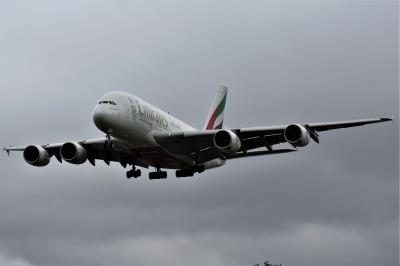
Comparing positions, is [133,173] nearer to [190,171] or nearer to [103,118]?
[190,171]

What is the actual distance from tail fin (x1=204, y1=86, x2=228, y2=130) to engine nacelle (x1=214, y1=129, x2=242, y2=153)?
15151mm

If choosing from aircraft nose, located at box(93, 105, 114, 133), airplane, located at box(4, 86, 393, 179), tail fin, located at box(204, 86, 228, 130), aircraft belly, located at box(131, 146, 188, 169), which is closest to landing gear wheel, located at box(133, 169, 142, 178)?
airplane, located at box(4, 86, 393, 179)

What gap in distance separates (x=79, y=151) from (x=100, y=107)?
21.3 ft

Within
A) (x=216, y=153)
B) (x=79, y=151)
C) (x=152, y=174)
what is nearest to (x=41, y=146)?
(x=79, y=151)

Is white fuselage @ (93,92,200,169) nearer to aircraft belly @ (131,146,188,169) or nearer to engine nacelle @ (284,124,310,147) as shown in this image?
aircraft belly @ (131,146,188,169)

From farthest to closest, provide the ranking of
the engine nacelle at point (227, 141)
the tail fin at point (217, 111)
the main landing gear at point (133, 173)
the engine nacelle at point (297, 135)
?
the tail fin at point (217, 111), the main landing gear at point (133, 173), the engine nacelle at point (227, 141), the engine nacelle at point (297, 135)

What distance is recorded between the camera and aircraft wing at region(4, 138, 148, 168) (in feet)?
230

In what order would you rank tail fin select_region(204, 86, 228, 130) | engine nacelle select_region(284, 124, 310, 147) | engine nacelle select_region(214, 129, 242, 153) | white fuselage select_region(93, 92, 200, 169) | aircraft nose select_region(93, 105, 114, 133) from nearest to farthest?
engine nacelle select_region(284, 124, 310, 147), aircraft nose select_region(93, 105, 114, 133), white fuselage select_region(93, 92, 200, 169), engine nacelle select_region(214, 129, 242, 153), tail fin select_region(204, 86, 228, 130)

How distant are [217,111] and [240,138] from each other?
15948 millimetres

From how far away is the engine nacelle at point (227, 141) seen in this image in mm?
65500

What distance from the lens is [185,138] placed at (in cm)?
6806

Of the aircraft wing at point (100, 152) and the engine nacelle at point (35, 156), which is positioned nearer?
Result: the aircraft wing at point (100, 152)

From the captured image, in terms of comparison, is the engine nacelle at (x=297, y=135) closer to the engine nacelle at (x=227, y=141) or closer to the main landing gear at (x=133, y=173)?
the engine nacelle at (x=227, y=141)

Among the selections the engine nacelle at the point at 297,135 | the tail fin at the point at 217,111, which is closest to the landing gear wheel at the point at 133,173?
the tail fin at the point at 217,111
